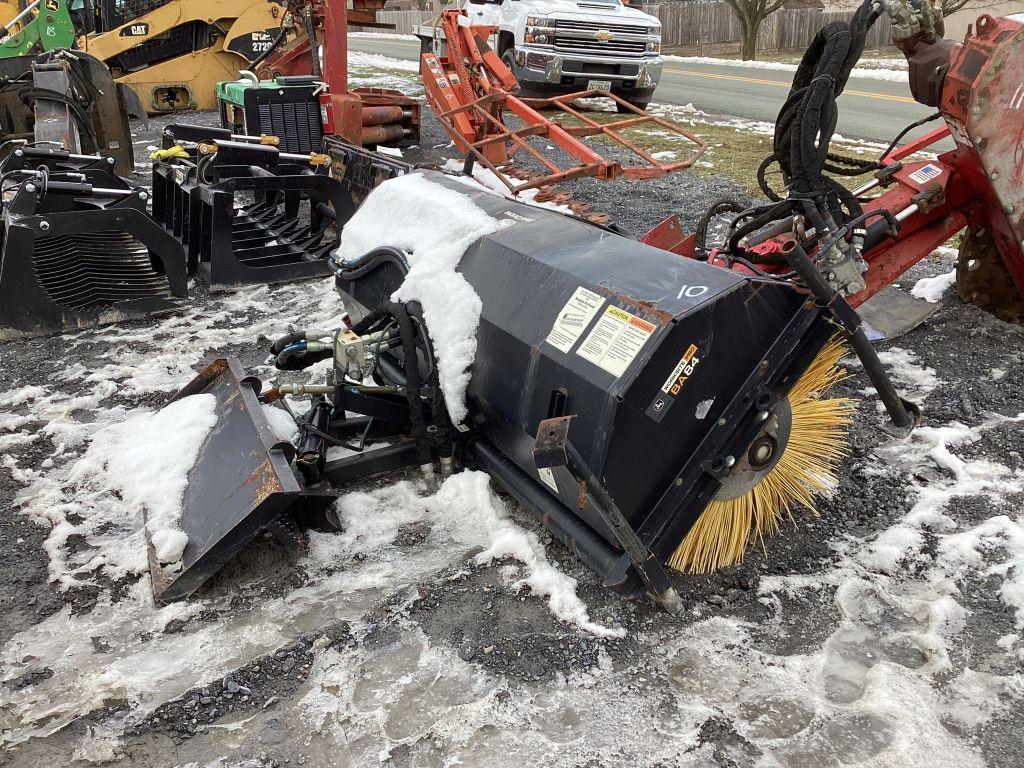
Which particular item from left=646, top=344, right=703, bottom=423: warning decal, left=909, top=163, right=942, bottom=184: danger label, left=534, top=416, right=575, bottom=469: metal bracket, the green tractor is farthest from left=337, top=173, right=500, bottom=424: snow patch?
the green tractor

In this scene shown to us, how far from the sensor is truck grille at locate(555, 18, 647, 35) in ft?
39.4

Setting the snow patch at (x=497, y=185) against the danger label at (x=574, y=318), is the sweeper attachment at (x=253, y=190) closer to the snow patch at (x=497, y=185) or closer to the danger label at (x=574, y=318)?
the snow patch at (x=497, y=185)

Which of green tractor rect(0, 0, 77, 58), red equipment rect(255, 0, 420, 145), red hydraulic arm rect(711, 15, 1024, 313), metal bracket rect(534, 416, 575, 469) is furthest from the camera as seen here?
green tractor rect(0, 0, 77, 58)

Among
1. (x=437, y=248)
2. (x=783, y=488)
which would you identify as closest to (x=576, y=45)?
(x=437, y=248)

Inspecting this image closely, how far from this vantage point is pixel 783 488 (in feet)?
10.6

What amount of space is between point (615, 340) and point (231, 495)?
152 cm

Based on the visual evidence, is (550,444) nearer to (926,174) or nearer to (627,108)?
(926,174)

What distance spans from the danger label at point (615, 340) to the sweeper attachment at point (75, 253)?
3.90 metres

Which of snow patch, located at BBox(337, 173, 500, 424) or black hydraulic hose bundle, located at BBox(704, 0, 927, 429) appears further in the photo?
snow patch, located at BBox(337, 173, 500, 424)

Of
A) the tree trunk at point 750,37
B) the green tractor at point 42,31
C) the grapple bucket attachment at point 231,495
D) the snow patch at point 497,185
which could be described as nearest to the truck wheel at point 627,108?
the snow patch at point 497,185

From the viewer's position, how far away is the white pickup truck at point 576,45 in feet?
39.6

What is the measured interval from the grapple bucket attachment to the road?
9.68 metres

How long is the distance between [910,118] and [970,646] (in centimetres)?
1186

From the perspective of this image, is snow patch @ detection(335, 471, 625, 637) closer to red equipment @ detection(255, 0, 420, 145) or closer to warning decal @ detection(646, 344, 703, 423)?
warning decal @ detection(646, 344, 703, 423)
